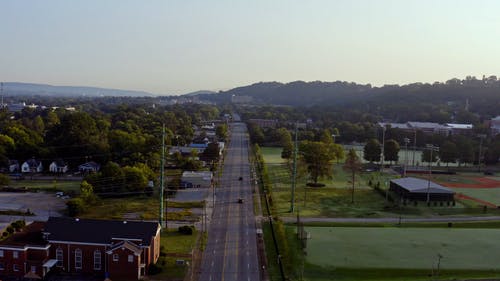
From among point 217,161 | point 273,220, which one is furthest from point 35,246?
point 217,161

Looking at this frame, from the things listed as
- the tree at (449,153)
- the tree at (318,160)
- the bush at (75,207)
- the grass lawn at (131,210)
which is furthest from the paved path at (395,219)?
the tree at (449,153)

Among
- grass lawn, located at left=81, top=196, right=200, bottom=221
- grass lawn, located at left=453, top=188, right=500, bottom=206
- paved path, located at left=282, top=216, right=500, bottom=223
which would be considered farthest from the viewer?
grass lawn, located at left=453, top=188, right=500, bottom=206

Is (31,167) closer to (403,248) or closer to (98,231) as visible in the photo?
(98,231)

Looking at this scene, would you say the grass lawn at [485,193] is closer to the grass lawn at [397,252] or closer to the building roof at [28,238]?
the grass lawn at [397,252]

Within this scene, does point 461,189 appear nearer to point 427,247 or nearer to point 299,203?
point 299,203

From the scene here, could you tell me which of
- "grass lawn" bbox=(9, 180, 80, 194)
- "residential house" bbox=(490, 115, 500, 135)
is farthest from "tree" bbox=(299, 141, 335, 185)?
"residential house" bbox=(490, 115, 500, 135)

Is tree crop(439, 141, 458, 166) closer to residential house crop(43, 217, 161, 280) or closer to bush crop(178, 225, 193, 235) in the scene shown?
bush crop(178, 225, 193, 235)

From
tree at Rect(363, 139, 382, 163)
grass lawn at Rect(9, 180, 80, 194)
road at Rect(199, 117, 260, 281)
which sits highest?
tree at Rect(363, 139, 382, 163)
